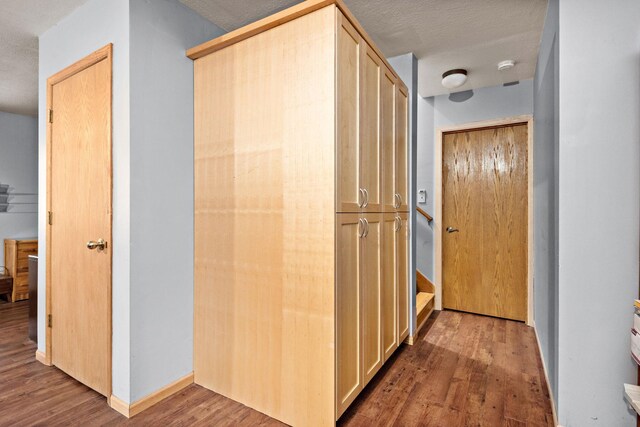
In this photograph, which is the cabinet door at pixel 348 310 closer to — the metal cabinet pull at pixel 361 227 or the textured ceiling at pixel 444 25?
the metal cabinet pull at pixel 361 227

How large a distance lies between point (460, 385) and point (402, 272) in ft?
2.68

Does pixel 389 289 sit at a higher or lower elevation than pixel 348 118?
lower

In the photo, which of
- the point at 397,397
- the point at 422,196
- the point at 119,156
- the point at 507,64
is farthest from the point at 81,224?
the point at 507,64

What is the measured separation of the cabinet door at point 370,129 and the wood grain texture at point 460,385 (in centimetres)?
110

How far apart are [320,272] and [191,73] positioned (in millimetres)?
1477

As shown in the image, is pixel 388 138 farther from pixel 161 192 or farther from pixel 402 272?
pixel 161 192

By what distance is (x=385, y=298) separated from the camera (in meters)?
2.26

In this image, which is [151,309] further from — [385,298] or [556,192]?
[556,192]

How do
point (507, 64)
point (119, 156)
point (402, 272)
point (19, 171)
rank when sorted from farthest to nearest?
1. point (19, 171)
2. point (507, 64)
3. point (402, 272)
4. point (119, 156)

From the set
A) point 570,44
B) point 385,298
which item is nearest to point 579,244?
point 570,44

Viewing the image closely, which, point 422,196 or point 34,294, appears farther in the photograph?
point 422,196

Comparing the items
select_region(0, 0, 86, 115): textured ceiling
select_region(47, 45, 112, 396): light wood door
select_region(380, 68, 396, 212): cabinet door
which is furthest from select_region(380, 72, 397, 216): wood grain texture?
select_region(0, 0, 86, 115): textured ceiling

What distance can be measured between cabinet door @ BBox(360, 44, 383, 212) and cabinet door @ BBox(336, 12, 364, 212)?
0.06 meters

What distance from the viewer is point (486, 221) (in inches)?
140
